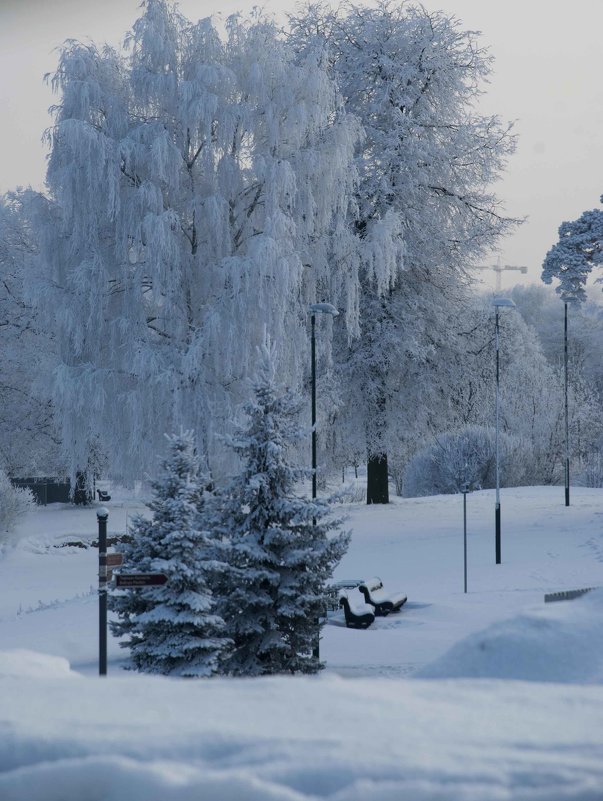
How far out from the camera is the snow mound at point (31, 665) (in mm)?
4104

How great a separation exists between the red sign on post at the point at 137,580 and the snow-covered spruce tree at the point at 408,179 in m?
21.6

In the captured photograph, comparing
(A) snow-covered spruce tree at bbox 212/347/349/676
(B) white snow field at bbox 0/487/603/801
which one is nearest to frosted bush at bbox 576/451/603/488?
(A) snow-covered spruce tree at bbox 212/347/349/676

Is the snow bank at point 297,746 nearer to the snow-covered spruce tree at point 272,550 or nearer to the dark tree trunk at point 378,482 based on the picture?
the snow-covered spruce tree at point 272,550

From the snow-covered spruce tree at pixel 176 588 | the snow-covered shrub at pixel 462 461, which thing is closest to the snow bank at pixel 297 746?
the snow-covered spruce tree at pixel 176 588

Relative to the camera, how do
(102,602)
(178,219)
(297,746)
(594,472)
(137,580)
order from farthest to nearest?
1. (594,472)
2. (178,219)
3. (102,602)
4. (137,580)
5. (297,746)

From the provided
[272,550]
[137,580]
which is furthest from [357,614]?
[137,580]

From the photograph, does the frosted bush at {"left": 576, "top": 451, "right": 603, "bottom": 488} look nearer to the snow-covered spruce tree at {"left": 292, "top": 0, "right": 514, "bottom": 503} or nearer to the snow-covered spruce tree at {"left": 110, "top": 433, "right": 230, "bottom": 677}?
the snow-covered spruce tree at {"left": 292, "top": 0, "right": 514, "bottom": 503}

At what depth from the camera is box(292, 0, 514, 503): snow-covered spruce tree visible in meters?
35.5

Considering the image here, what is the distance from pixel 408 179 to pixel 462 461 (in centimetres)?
1647

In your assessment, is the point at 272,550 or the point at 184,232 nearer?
the point at 272,550

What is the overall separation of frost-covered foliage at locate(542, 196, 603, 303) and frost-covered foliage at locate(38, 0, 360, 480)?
7.08 meters

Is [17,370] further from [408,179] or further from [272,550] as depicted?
[272,550]

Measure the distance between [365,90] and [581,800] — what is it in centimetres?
3643

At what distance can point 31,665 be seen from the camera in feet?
14.2
